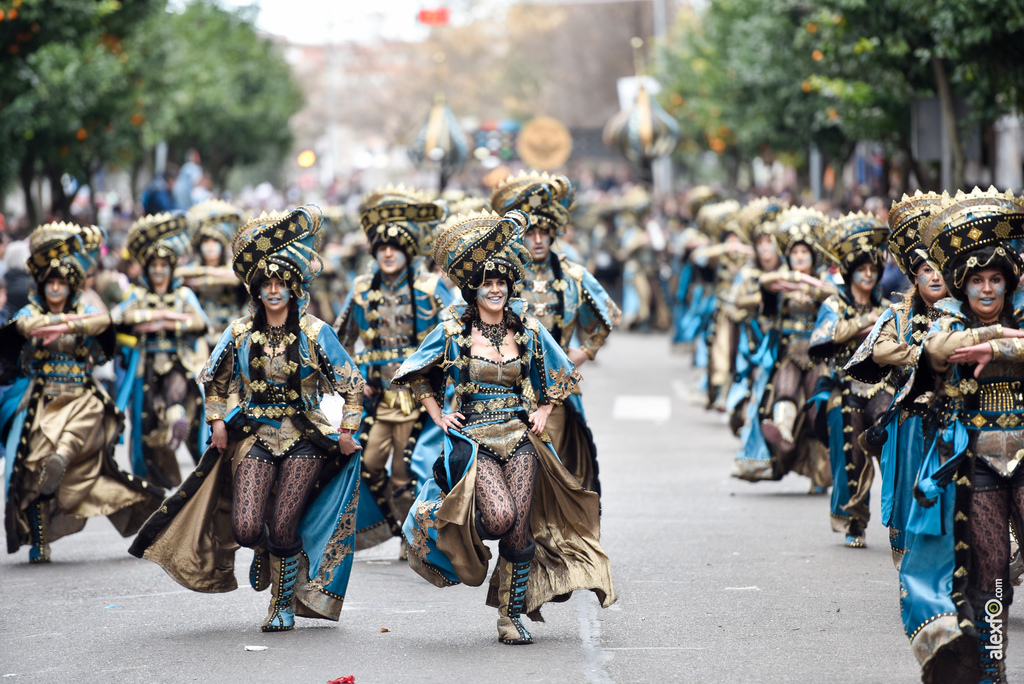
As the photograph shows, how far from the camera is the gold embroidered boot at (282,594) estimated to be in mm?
7703

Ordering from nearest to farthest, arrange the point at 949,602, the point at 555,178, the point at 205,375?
the point at 949,602 < the point at 205,375 < the point at 555,178

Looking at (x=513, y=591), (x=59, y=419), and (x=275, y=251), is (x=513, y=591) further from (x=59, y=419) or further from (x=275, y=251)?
(x=59, y=419)

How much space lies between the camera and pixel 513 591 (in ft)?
24.0

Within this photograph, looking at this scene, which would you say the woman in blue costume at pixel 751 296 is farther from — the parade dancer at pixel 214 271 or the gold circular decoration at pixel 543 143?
the gold circular decoration at pixel 543 143

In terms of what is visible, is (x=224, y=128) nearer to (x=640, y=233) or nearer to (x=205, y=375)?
(x=640, y=233)

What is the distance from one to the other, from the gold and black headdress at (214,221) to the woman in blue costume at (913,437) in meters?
7.05

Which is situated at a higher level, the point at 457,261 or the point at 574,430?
the point at 457,261

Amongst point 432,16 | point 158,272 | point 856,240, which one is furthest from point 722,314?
point 432,16

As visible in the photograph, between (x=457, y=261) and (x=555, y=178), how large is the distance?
256 centimetres

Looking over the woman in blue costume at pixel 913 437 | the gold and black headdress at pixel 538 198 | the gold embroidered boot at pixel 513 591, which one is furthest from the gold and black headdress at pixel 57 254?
the woman in blue costume at pixel 913 437

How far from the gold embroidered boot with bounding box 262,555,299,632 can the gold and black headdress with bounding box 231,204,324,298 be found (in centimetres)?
131

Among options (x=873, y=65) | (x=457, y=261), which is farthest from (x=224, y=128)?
(x=457, y=261)

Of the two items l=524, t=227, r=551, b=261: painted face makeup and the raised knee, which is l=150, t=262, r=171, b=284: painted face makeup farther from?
the raised knee

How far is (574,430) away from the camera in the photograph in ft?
29.8
